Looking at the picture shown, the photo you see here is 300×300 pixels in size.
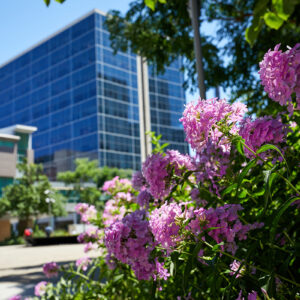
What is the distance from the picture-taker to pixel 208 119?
156 cm

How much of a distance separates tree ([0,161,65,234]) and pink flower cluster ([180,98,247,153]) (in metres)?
32.1

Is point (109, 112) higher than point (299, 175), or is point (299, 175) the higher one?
Answer: point (109, 112)

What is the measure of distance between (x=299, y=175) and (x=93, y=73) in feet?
210

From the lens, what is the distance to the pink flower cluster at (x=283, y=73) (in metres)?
1.24

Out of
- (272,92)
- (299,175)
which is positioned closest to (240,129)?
(272,92)

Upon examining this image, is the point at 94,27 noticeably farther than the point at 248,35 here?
Yes

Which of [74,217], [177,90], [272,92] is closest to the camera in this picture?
[272,92]

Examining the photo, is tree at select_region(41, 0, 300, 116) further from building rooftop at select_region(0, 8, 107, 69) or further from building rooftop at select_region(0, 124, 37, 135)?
building rooftop at select_region(0, 8, 107, 69)

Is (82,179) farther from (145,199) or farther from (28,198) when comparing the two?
(145,199)

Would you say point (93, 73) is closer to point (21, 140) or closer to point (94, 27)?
point (94, 27)

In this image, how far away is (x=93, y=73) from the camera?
6344 centimetres

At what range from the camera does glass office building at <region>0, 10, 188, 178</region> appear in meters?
61.8

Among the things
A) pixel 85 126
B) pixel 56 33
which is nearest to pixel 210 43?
pixel 85 126

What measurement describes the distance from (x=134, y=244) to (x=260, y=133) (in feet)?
2.47
